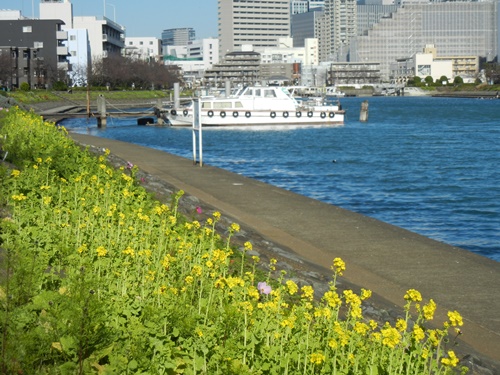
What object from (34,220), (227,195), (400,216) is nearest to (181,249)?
(34,220)

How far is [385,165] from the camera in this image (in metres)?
35.4

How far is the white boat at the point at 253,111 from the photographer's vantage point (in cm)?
6272

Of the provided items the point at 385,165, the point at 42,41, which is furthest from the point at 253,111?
the point at 42,41

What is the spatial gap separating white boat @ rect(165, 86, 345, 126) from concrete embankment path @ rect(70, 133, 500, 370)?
43248 millimetres

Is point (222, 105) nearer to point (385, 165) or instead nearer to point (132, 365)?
point (385, 165)

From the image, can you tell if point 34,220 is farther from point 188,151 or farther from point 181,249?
point 188,151

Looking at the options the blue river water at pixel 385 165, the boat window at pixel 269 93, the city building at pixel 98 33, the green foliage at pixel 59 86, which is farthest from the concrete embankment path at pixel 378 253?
the city building at pixel 98 33

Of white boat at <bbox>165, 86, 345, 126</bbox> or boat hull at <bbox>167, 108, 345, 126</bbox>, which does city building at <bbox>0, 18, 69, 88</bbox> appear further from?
white boat at <bbox>165, 86, 345, 126</bbox>

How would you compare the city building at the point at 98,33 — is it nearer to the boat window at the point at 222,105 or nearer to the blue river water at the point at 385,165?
the blue river water at the point at 385,165

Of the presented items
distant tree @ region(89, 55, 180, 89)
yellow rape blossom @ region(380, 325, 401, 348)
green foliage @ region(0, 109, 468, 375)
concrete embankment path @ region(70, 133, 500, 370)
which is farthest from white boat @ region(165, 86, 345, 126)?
yellow rape blossom @ region(380, 325, 401, 348)

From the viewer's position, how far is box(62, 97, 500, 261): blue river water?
67.7ft

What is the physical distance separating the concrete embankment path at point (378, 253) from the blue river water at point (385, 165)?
2.91 meters

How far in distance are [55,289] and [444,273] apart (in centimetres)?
586

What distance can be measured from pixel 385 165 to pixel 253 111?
93.0ft
